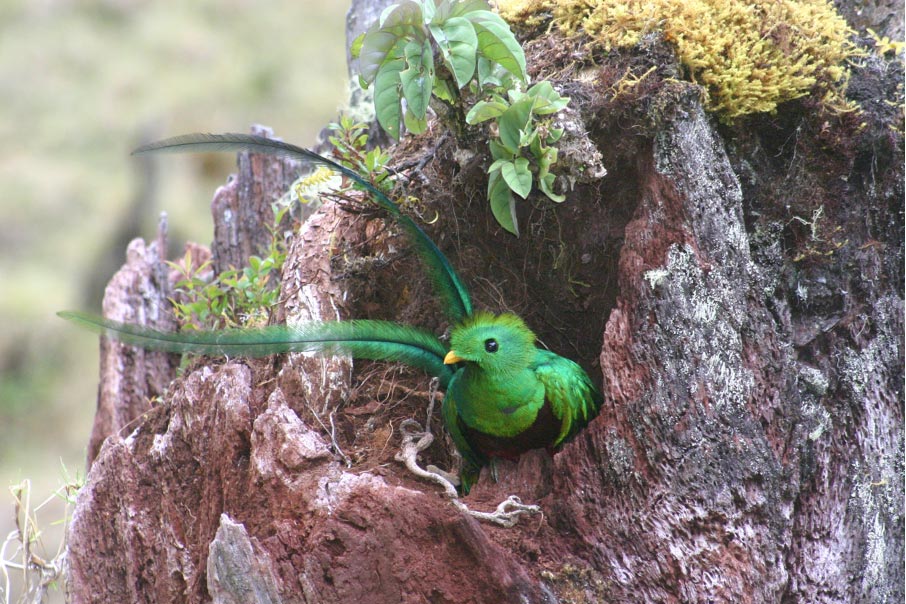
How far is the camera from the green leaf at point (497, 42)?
217 cm

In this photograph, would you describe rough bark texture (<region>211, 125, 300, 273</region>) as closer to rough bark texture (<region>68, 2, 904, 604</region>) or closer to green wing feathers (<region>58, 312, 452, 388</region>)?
rough bark texture (<region>68, 2, 904, 604</region>)

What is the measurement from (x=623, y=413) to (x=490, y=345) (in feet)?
1.36

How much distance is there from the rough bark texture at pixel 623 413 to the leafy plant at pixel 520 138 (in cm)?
19

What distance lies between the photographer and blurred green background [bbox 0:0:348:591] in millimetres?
6898

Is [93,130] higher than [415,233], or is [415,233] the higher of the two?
[93,130]

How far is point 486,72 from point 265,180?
1.69 meters

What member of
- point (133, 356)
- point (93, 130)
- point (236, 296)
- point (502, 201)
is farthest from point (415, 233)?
point (93, 130)

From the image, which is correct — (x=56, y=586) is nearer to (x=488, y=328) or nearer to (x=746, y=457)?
(x=488, y=328)

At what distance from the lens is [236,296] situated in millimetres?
3129

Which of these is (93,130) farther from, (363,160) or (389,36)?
(389,36)

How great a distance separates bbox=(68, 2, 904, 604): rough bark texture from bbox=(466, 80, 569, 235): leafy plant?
0.61 feet

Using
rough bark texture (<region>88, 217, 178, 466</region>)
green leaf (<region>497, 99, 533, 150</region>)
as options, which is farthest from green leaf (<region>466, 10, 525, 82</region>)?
rough bark texture (<region>88, 217, 178, 466</region>)

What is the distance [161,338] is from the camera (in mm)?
2010

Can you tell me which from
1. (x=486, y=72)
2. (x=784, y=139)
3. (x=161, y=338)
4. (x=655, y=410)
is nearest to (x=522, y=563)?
(x=655, y=410)
